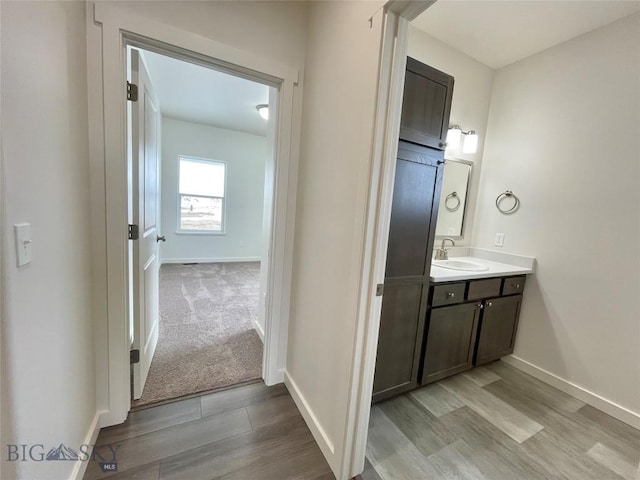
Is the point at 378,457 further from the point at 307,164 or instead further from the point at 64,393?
the point at 307,164

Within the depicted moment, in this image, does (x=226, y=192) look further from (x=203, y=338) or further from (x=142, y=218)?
(x=142, y=218)

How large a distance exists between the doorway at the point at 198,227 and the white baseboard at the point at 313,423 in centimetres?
34

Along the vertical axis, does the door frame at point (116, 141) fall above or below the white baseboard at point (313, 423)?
above

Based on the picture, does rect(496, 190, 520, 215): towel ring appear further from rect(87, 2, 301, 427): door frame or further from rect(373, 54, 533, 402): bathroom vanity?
rect(87, 2, 301, 427): door frame

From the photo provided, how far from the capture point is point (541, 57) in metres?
2.21

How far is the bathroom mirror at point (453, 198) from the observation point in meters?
2.47

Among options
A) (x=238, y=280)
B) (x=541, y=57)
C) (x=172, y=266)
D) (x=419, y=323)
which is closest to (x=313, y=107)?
(x=419, y=323)

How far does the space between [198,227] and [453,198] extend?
4.80 meters

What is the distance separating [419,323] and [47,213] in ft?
6.23

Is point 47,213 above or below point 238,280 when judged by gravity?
above

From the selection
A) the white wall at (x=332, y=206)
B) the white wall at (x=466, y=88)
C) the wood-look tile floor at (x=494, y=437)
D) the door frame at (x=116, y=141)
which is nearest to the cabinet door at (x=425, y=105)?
the white wall at (x=332, y=206)

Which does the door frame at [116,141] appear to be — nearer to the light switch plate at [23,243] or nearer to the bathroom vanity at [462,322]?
the light switch plate at [23,243]

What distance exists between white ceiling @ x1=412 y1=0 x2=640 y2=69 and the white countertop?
1.76 meters

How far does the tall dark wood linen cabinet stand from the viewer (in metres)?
1.51
